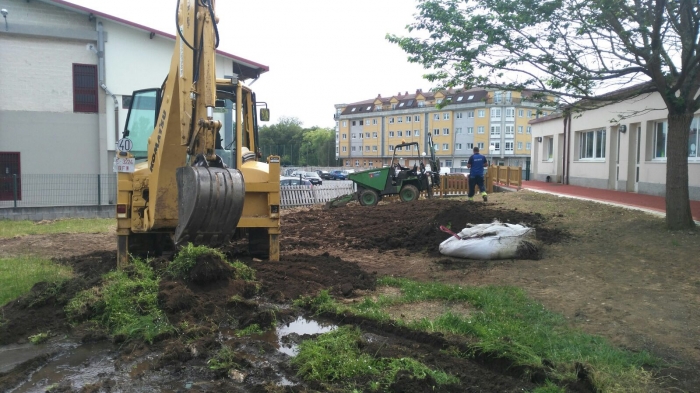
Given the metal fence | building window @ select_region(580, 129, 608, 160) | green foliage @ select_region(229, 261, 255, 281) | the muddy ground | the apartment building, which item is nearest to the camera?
the muddy ground

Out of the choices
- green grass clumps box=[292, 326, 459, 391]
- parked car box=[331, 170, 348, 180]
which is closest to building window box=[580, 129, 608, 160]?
green grass clumps box=[292, 326, 459, 391]

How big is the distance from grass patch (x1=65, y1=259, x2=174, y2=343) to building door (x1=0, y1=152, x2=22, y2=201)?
16070 mm

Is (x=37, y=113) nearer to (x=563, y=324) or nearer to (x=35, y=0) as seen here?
(x=35, y=0)

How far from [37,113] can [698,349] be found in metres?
22.9

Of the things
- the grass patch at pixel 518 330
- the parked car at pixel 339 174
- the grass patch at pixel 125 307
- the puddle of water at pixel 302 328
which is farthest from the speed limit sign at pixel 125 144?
the parked car at pixel 339 174

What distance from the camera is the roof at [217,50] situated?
70.4 ft

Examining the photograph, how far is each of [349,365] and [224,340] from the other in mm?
1487

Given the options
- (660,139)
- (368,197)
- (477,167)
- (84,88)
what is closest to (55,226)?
(84,88)

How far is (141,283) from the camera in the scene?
6.56 m

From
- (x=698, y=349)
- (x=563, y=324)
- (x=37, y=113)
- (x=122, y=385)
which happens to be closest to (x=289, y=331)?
(x=122, y=385)

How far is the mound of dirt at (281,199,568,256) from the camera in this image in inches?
446

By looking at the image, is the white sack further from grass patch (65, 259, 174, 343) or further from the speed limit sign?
the speed limit sign

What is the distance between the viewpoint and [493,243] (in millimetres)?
9336

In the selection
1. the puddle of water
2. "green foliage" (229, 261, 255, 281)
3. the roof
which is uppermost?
the roof
